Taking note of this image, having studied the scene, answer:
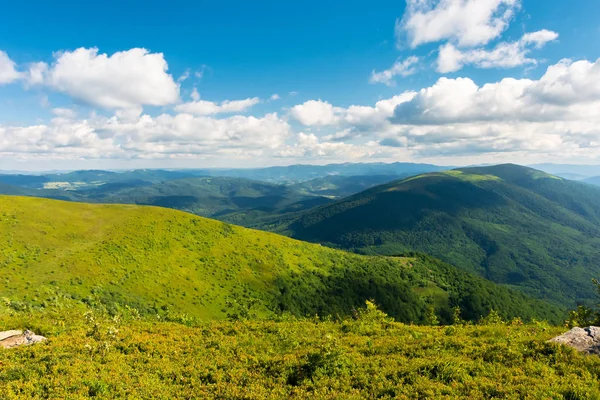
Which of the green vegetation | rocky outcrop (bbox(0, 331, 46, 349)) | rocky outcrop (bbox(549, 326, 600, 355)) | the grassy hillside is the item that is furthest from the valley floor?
the grassy hillside

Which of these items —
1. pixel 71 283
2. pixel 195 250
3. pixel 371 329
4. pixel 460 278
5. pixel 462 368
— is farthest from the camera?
pixel 460 278

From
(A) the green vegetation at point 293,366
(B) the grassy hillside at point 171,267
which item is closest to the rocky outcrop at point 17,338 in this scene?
(A) the green vegetation at point 293,366

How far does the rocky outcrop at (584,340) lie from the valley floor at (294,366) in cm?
98

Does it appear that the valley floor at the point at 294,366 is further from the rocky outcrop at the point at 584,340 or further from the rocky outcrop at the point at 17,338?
the rocky outcrop at the point at 17,338

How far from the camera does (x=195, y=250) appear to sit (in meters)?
92.9

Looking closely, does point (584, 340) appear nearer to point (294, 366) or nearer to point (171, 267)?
point (294, 366)

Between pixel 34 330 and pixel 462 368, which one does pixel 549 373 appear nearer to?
pixel 462 368

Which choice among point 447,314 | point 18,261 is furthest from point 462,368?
point 447,314

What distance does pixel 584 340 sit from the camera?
17.0 m

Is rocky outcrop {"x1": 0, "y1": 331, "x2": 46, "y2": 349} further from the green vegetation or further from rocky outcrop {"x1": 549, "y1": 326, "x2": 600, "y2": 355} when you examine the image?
rocky outcrop {"x1": 549, "y1": 326, "x2": 600, "y2": 355}

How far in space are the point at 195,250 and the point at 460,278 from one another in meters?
172

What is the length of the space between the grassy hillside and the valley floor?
23.8m

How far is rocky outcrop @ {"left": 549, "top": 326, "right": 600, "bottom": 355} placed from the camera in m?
16.3

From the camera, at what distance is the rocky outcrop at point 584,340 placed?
16.3m
